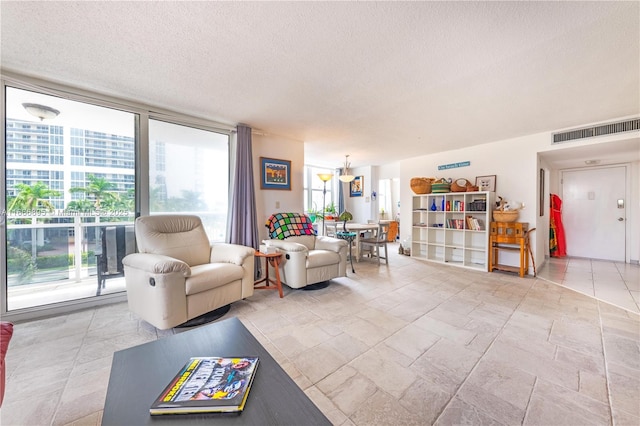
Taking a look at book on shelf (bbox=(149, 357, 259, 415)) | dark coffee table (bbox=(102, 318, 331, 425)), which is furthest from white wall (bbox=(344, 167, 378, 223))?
book on shelf (bbox=(149, 357, 259, 415))

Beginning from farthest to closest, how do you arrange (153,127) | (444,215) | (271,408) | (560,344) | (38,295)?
(444,215), (153,127), (38,295), (560,344), (271,408)

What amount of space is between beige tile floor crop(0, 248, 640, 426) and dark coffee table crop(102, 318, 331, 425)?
493 mm

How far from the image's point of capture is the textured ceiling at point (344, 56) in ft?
5.01

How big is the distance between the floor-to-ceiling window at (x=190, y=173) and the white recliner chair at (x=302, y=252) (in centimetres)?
86

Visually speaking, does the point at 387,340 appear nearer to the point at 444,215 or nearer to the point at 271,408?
the point at 271,408

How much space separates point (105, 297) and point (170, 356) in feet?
7.67

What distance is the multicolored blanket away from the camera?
3.55 m

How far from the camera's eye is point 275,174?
13.3ft

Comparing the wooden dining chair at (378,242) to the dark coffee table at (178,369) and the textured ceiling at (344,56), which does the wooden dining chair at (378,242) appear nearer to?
the textured ceiling at (344,56)

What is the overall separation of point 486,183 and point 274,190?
12.6 ft

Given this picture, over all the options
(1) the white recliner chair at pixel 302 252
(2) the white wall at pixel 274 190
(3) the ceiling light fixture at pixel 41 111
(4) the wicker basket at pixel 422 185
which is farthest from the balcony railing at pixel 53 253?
(4) the wicker basket at pixel 422 185

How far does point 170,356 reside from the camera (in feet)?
3.65

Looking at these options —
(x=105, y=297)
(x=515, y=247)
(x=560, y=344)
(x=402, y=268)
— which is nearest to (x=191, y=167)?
(x=105, y=297)

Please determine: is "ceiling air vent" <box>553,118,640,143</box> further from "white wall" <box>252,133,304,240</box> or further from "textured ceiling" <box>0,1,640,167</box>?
"white wall" <box>252,133,304,240</box>
